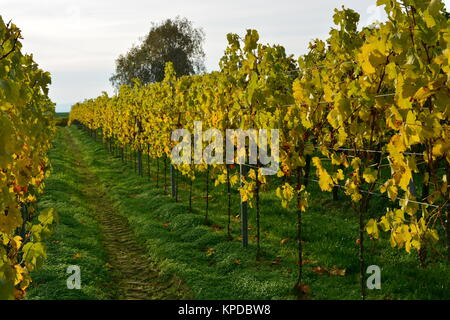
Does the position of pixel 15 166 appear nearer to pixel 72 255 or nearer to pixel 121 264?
pixel 72 255

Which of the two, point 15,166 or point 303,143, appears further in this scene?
point 303,143

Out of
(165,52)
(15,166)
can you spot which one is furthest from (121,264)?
(165,52)

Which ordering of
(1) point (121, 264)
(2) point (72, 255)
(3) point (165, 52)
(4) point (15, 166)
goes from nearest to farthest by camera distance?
1. (4) point (15, 166)
2. (2) point (72, 255)
3. (1) point (121, 264)
4. (3) point (165, 52)

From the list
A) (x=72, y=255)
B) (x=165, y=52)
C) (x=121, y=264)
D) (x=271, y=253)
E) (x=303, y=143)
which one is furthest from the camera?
(x=165, y=52)

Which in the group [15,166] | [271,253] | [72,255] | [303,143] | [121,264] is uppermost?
[303,143]

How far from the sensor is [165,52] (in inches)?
1790

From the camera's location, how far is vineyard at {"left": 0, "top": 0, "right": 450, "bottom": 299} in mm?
3197

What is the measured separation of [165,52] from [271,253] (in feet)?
134

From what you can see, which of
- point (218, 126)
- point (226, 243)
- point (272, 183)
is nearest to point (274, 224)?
point (226, 243)

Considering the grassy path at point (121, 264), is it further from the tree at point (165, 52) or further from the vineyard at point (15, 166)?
the tree at point (165, 52)

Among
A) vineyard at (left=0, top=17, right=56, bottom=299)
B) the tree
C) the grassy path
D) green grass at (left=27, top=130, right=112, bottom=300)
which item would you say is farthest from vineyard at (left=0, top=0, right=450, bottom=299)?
the tree
